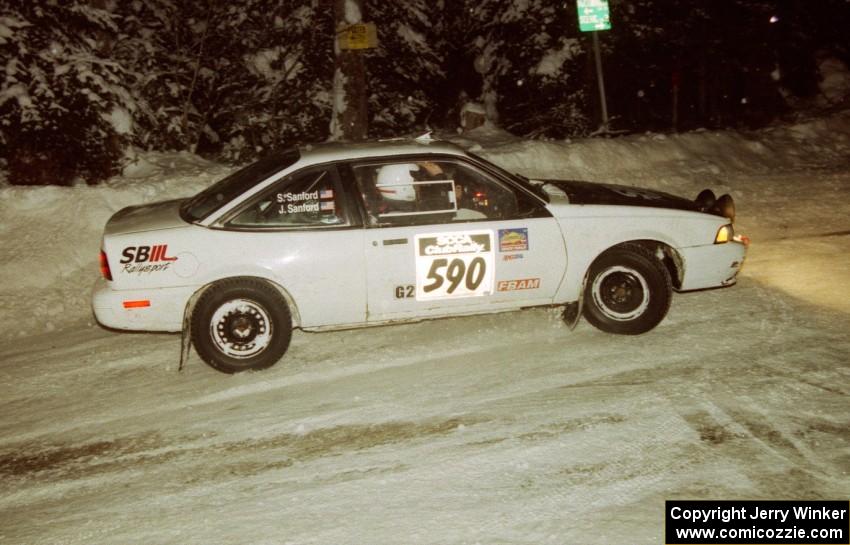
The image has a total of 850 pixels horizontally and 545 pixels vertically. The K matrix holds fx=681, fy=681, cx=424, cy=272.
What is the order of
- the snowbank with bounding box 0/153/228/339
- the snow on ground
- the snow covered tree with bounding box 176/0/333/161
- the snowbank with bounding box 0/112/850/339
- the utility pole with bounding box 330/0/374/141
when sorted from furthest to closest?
the snow covered tree with bounding box 176/0/333/161
the utility pole with bounding box 330/0/374/141
the snowbank with bounding box 0/112/850/339
the snowbank with bounding box 0/153/228/339
the snow on ground

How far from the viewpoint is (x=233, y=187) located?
5.16 meters

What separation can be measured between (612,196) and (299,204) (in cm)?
255

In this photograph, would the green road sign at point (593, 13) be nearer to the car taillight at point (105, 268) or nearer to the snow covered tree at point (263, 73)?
the snow covered tree at point (263, 73)

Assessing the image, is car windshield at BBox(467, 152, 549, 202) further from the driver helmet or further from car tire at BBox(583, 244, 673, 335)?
car tire at BBox(583, 244, 673, 335)

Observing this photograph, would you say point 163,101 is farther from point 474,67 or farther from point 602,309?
point 602,309

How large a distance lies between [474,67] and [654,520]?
615 inches

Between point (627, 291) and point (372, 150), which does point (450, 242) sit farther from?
point (627, 291)

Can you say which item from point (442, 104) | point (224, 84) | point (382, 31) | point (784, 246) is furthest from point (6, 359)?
point (442, 104)

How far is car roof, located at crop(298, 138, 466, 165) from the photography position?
5082mm

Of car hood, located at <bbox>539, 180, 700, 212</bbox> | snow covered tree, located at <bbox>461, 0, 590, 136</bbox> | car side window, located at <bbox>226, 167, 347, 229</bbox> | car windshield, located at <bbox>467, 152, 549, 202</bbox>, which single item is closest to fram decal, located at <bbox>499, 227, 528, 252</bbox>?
car windshield, located at <bbox>467, 152, 549, 202</bbox>

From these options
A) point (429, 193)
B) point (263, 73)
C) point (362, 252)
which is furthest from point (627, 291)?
point (263, 73)

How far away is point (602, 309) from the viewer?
17.7 feet

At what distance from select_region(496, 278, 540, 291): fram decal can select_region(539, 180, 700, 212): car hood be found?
705 mm

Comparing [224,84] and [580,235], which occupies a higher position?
[224,84]
